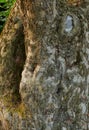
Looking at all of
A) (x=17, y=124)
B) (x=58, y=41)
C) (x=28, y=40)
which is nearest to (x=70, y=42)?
(x=58, y=41)

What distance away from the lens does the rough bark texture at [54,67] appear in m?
3.52

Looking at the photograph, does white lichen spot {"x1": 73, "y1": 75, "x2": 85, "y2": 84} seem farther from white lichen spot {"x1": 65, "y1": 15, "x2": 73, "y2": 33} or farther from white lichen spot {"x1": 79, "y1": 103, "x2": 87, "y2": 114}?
white lichen spot {"x1": 65, "y1": 15, "x2": 73, "y2": 33}

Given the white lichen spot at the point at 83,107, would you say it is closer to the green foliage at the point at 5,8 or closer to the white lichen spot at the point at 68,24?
the white lichen spot at the point at 68,24

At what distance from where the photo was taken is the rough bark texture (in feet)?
11.5

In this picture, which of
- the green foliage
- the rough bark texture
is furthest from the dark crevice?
the green foliage

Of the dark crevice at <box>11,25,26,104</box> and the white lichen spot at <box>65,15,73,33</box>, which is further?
the dark crevice at <box>11,25,26,104</box>

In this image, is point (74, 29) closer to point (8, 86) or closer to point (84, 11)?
point (84, 11)

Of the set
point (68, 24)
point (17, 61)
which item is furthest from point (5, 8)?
Answer: point (68, 24)

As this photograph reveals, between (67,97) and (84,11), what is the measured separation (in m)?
0.81

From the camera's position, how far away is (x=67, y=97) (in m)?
3.64

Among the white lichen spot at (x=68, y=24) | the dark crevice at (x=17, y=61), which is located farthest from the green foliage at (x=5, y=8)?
the white lichen spot at (x=68, y=24)

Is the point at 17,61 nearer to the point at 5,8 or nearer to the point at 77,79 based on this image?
the point at 77,79

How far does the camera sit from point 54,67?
357cm

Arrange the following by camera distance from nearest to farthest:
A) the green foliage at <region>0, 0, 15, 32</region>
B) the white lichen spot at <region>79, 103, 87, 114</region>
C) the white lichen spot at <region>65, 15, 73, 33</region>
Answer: the white lichen spot at <region>65, 15, 73, 33</region>, the white lichen spot at <region>79, 103, 87, 114</region>, the green foliage at <region>0, 0, 15, 32</region>
